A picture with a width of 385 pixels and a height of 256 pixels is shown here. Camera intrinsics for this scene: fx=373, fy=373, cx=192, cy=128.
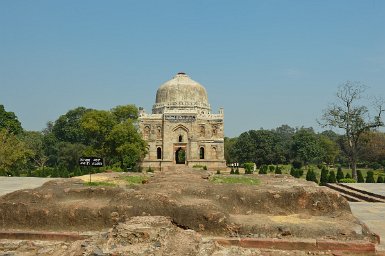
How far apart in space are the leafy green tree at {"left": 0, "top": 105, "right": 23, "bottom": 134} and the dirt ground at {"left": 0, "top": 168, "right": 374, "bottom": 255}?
37000 mm

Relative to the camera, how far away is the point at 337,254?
4.99 metres

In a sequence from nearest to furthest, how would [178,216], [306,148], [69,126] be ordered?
[178,216]
[306,148]
[69,126]

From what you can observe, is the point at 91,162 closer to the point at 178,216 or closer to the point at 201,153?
the point at 178,216

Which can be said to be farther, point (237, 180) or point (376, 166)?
point (376, 166)

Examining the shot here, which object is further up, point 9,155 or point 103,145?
point 103,145

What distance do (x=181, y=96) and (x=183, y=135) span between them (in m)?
4.34

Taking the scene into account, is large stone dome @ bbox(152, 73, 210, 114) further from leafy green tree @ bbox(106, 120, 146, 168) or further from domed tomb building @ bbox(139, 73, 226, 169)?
leafy green tree @ bbox(106, 120, 146, 168)

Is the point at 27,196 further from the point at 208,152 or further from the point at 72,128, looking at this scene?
the point at 72,128

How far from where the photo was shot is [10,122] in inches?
1593

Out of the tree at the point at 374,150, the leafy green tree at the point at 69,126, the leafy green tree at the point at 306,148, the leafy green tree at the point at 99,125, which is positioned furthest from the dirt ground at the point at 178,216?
the leafy green tree at the point at 69,126

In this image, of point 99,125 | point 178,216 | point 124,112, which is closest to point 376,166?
point 124,112

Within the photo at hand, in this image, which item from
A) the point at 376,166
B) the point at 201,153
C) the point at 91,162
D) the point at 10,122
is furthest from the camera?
the point at 376,166

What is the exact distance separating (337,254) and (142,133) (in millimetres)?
30820

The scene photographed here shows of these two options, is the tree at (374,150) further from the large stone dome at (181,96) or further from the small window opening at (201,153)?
the small window opening at (201,153)
